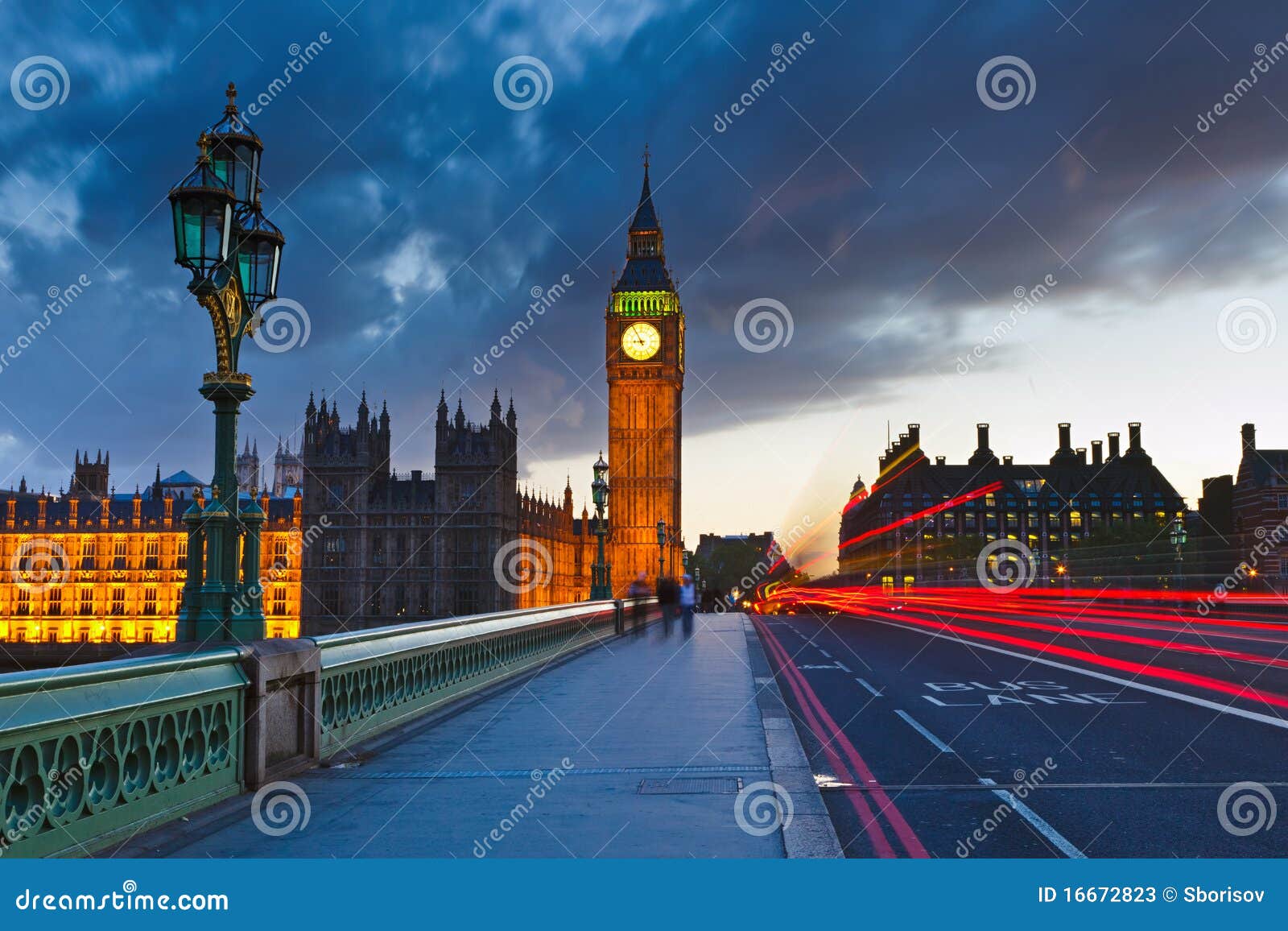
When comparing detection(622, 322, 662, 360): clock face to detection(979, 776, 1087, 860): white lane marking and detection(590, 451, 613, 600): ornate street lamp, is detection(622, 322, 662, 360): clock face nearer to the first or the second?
detection(590, 451, 613, 600): ornate street lamp

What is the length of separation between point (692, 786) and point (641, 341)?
465 ft

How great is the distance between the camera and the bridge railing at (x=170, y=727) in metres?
5.97

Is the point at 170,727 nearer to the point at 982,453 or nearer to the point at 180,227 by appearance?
the point at 180,227

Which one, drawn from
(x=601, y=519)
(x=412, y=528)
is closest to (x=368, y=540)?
(x=412, y=528)

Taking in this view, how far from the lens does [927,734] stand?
41.1 feet

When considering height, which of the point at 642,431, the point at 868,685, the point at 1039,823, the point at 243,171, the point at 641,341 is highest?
the point at 641,341

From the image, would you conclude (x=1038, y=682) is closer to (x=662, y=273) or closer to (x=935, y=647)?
(x=935, y=647)

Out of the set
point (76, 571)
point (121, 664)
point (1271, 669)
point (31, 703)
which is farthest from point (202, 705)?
point (76, 571)

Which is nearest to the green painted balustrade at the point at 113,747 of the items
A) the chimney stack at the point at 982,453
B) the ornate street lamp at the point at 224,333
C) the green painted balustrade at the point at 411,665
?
the ornate street lamp at the point at 224,333

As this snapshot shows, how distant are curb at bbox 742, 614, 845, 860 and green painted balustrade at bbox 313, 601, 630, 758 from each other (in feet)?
14.1

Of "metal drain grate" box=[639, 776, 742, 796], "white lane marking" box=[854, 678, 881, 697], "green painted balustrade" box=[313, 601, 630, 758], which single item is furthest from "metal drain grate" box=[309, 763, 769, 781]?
"white lane marking" box=[854, 678, 881, 697]

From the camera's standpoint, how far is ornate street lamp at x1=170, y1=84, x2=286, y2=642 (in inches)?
380

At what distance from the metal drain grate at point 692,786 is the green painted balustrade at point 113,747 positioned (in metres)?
3.29

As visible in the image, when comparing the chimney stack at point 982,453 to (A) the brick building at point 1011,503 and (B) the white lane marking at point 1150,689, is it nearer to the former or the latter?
(A) the brick building at point 1011,503
